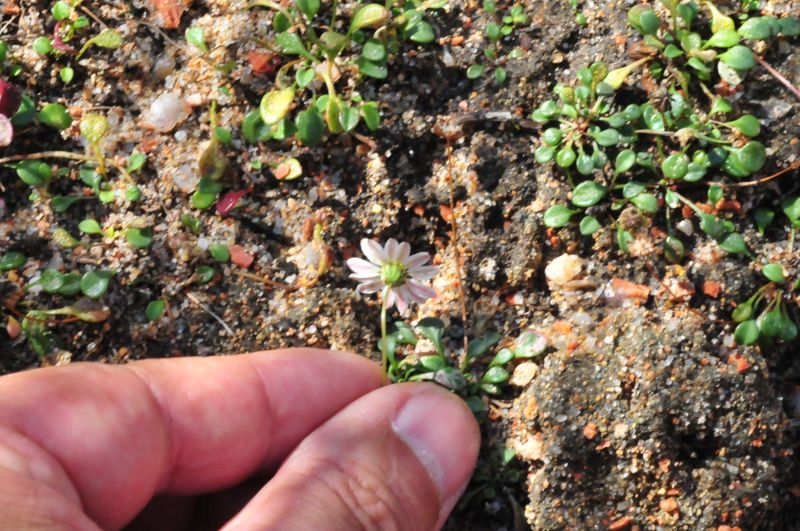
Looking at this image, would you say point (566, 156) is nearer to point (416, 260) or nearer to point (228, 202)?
point (416, 260)

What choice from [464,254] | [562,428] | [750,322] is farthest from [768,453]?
[464,254]

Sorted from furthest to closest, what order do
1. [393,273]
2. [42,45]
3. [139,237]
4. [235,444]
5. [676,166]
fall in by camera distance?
[42,45] < [139,237] < [676,166] < [393,273] < [235,444]

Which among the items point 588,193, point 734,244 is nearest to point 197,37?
point 588,193

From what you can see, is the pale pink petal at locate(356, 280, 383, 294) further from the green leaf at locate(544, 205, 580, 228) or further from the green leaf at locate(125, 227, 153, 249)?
the green leaf at locate(125, 227, 153, 249)

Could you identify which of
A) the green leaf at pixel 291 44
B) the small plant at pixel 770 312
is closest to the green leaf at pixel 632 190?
the small plant at pixel 770 312

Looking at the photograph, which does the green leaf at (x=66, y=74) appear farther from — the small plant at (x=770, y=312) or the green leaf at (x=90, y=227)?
the small plant at (x=770, y=312)

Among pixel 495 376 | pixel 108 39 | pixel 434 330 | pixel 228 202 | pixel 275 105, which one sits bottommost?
pixel 495 376

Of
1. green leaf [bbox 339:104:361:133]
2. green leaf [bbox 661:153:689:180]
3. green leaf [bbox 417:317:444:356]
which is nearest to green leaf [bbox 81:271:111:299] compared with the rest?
green leaf [bbox 339:104:361:133]
